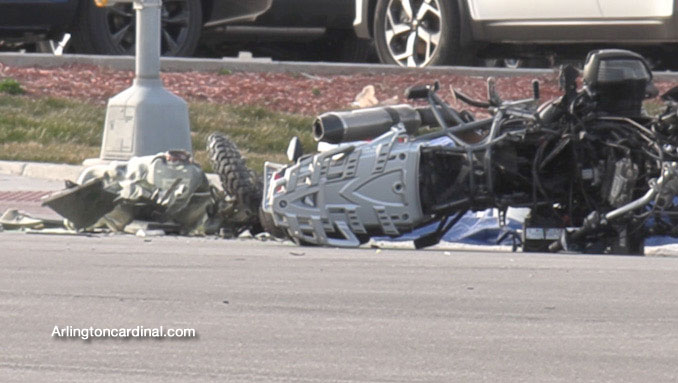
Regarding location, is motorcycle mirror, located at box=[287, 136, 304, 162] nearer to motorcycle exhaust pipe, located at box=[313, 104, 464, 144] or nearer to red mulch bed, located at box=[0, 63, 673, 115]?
motorcycle exhaust pipe, located at box=[313, 104, 464, 144]

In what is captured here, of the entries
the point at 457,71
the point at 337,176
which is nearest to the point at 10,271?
the point at 337,176

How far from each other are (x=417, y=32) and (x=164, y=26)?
2.63m

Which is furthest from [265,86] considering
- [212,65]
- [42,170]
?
[42,170]

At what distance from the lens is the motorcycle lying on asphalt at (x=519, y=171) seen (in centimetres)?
851

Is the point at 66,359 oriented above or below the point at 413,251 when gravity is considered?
above

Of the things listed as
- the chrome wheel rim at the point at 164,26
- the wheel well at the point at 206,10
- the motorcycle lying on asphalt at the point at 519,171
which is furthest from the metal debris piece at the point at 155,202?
Result: the wheel well at the point at 206,10

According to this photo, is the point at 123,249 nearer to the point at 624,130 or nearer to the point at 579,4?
the point at 624,130

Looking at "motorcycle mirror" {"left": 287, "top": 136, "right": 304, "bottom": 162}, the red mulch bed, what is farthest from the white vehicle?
"motorcycle mirror" {"left": 287, "top": 136, "right": 304, "bottom": 162}

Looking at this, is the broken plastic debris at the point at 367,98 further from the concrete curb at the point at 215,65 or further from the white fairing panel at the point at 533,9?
the white fairing panel at the point at 533,9

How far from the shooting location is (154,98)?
12531mm

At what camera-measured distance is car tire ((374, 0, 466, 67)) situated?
1496 centimetres

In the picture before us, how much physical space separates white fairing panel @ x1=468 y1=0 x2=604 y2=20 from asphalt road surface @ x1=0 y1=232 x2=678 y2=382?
19.6 ft

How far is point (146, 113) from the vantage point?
490 inches

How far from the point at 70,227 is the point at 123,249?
119 centimetres
